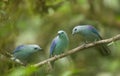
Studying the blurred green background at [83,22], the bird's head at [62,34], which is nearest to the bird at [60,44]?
the bird's head at [62,34]

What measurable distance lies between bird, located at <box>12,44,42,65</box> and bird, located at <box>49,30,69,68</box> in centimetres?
4

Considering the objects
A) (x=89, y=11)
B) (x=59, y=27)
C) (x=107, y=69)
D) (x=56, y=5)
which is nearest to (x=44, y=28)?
(x=59, y=27)

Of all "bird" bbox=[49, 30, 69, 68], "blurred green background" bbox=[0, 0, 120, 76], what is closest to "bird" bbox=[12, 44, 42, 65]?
"bird" bbox=[49, 30, 69, 68]

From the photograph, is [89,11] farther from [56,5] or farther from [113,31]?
[56,5]

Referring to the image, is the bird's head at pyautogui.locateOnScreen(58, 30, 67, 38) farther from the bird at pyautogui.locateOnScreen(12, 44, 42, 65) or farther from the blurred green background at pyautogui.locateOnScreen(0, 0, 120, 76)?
the blurred green background at pyautogui.locateOnScreen(0, 0, 120, 76)

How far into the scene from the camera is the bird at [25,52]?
808 millimetres

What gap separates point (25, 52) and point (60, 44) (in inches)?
3.0

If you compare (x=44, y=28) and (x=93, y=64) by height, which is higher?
(x=44, y=28)

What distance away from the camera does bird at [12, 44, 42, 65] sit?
808 mm

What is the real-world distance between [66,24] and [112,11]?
23 cm

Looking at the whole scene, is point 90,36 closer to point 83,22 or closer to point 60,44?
point 60,44

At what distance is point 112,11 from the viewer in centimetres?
177

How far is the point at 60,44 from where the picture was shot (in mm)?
818

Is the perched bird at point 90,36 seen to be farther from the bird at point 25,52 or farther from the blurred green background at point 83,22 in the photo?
the blurred green background at point 83,22
